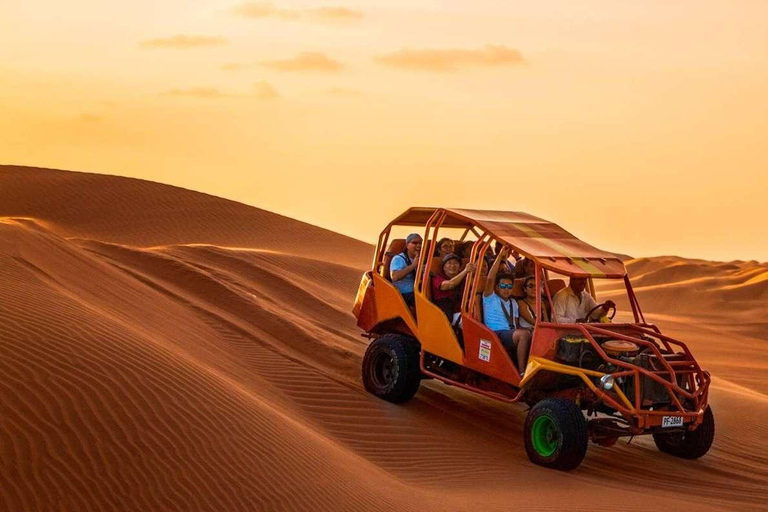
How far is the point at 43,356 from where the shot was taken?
31.8 ft

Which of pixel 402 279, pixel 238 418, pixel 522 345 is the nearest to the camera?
pixel 238 418

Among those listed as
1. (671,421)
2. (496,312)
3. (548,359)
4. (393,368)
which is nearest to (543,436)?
(548,359)

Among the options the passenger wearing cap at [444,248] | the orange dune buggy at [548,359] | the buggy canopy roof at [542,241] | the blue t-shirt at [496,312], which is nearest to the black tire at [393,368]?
the orange dune buggy at [548,359]

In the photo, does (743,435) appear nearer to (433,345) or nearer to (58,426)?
(433,345)

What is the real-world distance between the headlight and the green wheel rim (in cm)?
70

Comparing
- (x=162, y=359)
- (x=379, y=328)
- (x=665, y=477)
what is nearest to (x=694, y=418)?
(x=665, y=477)

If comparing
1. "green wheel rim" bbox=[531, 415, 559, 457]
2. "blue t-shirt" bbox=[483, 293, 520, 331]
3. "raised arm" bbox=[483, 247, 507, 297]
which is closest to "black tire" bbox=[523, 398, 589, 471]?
"green wheel rim" bbox=[531, 415, 559, 457]

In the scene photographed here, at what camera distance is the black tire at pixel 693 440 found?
1279cm

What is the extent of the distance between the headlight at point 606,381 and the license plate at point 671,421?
738mm

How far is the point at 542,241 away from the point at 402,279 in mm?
2142

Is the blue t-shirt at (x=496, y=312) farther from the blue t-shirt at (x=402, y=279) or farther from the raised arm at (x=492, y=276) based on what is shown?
the blue t-shirt at (x=402, y=279)

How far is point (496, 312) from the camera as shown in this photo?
12867mm

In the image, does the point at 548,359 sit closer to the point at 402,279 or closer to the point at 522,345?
the point at 522,345

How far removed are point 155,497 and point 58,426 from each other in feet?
3.34
